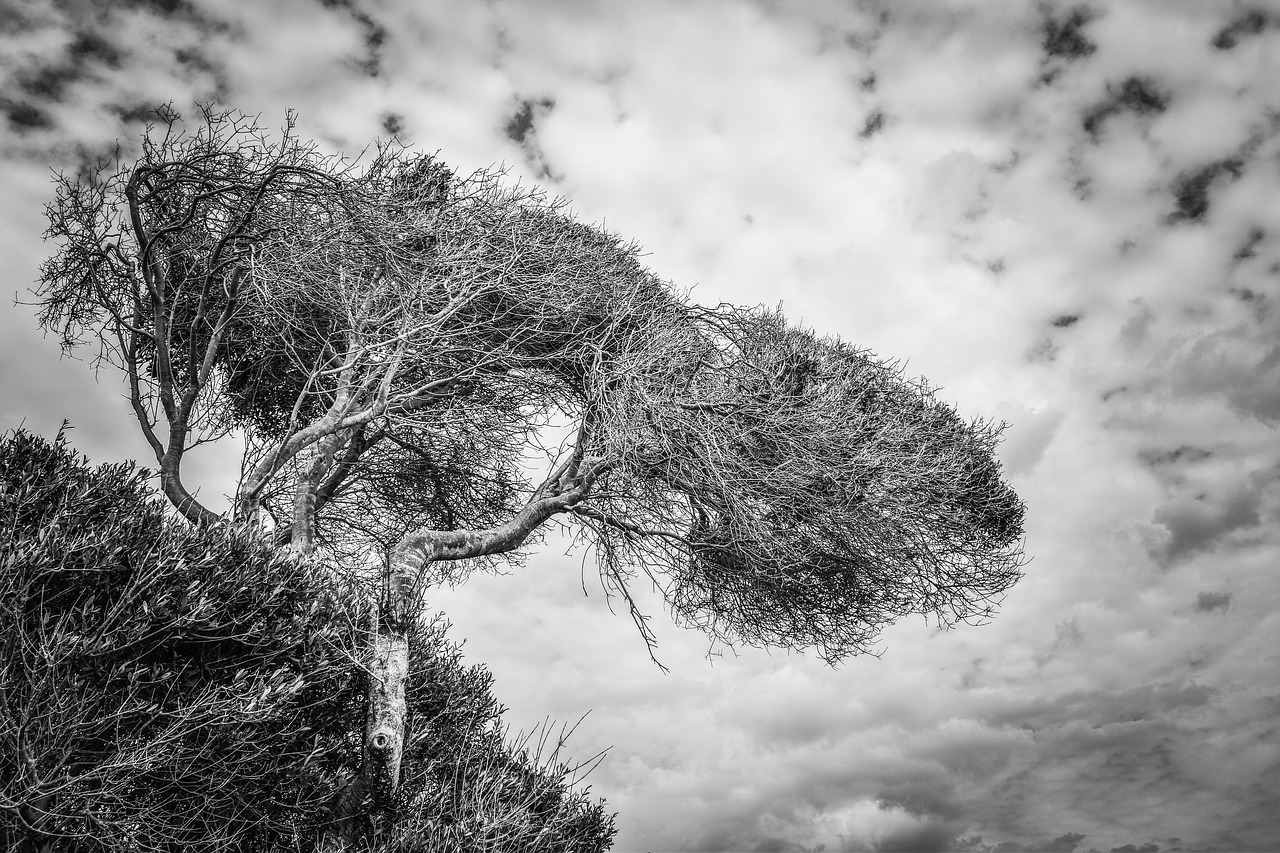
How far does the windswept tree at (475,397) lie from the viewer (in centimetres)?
896

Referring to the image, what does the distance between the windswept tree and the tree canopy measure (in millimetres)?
46

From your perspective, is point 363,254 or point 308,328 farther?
point 308,328

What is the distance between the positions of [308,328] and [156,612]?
5.77 meters

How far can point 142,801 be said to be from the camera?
19.7ft

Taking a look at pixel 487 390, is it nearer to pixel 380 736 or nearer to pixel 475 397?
pixel 475 397

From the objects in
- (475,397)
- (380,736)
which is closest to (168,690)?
(380,736)

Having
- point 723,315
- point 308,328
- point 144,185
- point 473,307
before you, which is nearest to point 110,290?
point 144,185

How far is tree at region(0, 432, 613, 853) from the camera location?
5.68m

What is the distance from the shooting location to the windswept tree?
8.96 meters

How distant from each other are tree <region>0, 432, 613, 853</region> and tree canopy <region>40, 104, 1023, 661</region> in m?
1.40

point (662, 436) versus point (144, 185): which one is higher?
point (144, 185)

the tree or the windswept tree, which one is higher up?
the windswept tree

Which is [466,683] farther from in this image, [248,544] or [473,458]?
[473,458]

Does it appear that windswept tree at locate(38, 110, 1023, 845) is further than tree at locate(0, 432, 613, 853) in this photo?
Yes
